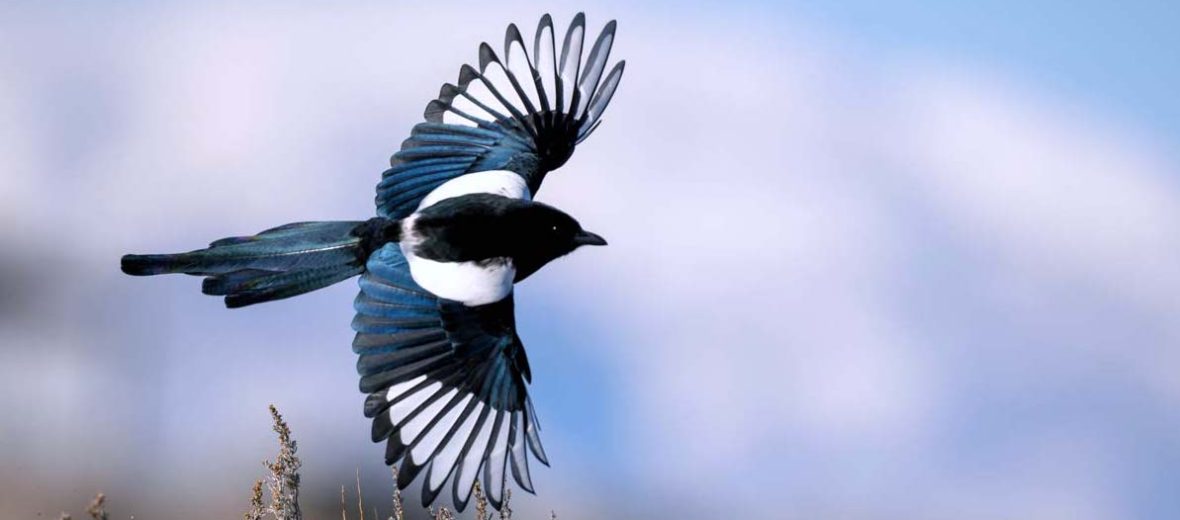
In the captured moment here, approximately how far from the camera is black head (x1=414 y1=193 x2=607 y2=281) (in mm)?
3736

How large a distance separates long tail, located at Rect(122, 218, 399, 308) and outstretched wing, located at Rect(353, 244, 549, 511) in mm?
121

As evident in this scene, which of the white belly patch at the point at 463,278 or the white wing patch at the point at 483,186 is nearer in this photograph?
the white belly patch at the point at 463,278

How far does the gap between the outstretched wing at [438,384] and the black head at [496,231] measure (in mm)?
127

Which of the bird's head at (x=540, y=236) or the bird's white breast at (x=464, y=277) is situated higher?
the bird's head at (x=540, y=236)

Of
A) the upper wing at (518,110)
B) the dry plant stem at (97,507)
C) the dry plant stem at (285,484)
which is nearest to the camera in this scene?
the dry plant stem at (97,507)

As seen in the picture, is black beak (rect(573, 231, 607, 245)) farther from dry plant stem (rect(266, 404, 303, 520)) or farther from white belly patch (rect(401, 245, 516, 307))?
dry plant stem (rect(266, 404, 303, 520))

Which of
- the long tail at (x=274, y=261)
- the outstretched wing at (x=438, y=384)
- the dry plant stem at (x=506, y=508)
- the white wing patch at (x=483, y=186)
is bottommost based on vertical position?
the dry plant stem at (x=506, y=508)

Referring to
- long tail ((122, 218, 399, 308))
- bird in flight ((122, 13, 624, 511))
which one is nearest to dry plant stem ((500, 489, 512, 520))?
bird in flight ((122, 13, 624, 511))

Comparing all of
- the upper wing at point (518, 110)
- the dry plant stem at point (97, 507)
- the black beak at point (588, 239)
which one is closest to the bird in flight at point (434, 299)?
the black beak at point (588, 239)

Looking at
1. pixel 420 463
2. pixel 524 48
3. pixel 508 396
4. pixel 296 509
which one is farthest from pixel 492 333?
pixel 524 48

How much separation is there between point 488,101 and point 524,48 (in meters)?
0.22

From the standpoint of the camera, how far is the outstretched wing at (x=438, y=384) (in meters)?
3.71

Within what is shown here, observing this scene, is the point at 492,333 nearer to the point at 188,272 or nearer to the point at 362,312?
the point at 362,312

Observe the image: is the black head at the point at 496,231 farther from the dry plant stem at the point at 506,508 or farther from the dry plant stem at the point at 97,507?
the dry plant stem at the point at 97,507
